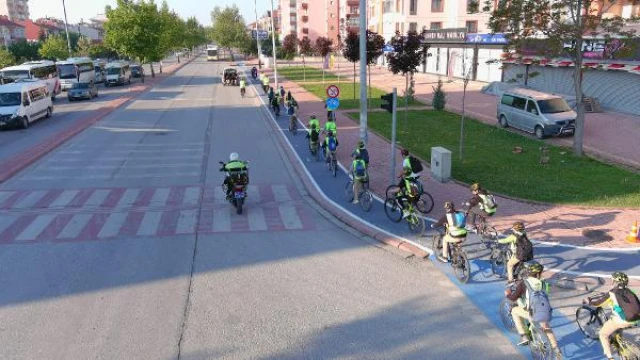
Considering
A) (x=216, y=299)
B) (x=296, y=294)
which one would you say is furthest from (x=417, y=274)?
(x=216, y=299)

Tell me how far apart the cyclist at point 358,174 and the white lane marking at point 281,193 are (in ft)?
6.95

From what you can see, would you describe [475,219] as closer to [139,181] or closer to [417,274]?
[417,274]

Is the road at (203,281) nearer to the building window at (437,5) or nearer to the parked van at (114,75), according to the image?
the parked van at (114,75)

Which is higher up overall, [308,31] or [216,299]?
[308,31]

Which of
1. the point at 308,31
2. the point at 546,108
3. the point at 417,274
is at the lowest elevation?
the point at 417,274

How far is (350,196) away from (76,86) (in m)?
34.5

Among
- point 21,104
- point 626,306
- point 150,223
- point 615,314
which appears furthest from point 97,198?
point 21,104

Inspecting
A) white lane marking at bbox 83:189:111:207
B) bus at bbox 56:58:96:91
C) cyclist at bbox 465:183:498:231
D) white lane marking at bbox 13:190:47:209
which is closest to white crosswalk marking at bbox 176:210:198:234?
white lane marking at bbox 83:189:111:207

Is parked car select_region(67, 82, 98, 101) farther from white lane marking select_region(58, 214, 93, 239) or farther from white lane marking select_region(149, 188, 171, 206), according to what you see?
white lane marking select_region(58, 214, 93, 239)

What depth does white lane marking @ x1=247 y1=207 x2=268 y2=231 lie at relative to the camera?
11.9m

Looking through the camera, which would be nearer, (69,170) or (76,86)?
(69,170)

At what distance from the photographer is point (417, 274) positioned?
30.8ft

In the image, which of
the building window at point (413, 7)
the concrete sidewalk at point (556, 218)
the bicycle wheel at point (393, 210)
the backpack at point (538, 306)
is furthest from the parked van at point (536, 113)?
the building window at point (413, 7)

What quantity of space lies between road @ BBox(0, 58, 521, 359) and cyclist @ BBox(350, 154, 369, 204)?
3.56 feet
